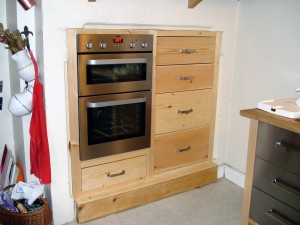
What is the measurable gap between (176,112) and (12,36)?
1.22m

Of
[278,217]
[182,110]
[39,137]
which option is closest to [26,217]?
[39,137]

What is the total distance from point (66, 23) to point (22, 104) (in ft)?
1.78

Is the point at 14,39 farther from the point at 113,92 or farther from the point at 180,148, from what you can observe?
the point at 180,148

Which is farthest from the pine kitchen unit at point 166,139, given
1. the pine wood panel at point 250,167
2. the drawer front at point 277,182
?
the drawer front at point 277,182

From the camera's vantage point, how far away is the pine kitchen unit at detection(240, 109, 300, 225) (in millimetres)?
1469

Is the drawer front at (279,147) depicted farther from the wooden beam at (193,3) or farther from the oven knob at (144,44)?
the wooden beam at (193,3)

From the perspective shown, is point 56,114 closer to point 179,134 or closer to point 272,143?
point 179,134

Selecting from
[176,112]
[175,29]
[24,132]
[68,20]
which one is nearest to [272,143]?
[176,112]

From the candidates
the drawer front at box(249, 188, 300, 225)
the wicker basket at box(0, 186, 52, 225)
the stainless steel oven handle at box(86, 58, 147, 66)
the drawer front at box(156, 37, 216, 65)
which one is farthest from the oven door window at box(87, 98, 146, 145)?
the drawer front at box(249, 188, 300, 225)

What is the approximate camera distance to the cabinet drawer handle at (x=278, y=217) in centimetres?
153

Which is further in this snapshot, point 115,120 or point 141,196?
point 141,196

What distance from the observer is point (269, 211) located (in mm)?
1636

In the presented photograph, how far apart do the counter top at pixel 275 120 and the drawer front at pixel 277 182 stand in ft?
0.72

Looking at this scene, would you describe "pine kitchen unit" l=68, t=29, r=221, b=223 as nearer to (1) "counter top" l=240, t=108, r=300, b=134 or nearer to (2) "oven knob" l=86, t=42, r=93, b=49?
(2) "oven knob" l=86, t=42, r=93, b=49
